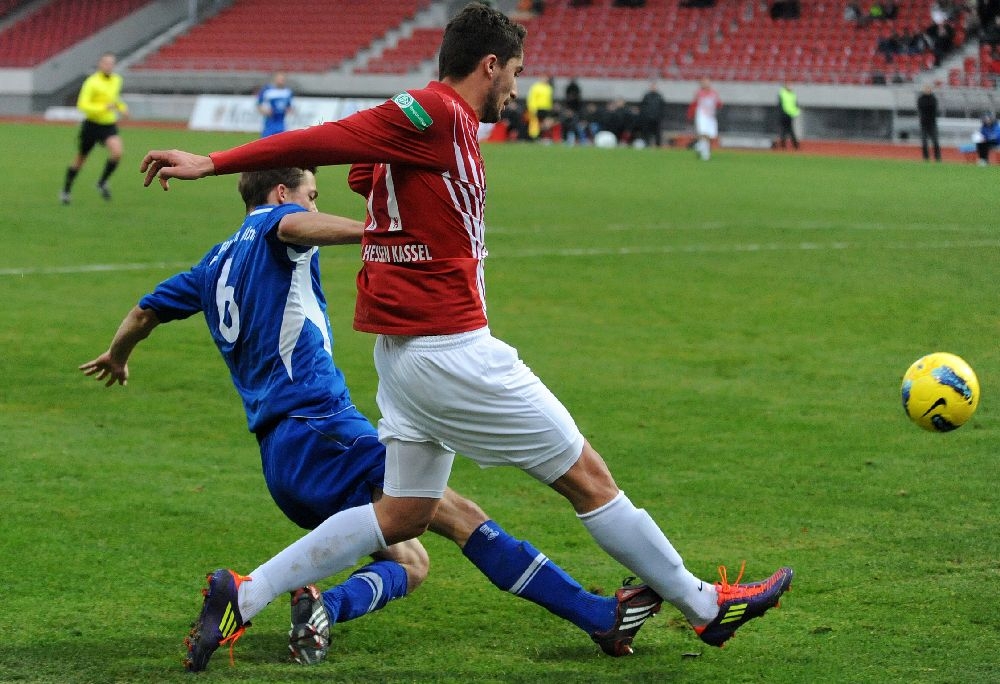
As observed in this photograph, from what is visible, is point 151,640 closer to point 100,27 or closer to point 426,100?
point 426,100

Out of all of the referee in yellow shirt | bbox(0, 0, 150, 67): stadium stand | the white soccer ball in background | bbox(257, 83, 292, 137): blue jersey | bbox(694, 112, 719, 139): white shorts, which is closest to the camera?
the referee in yellow shirt

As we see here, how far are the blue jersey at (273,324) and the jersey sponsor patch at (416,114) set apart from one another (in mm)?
782

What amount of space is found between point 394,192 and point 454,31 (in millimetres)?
528

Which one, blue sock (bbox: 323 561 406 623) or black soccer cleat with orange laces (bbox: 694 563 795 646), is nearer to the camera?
black soccer cleat with orange laces (bbox: 694 563 795 646)

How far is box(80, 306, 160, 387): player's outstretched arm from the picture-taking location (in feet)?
16.0

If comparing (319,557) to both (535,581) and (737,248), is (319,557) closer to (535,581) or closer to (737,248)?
(535,581)

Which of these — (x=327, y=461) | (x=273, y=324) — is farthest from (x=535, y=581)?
(x=273, y=324)

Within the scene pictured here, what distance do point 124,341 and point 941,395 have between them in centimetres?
346

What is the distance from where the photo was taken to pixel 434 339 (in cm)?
402

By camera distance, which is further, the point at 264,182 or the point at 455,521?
the point at 264,182

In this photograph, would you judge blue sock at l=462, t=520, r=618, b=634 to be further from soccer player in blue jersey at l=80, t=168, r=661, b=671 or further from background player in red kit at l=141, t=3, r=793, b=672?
background player in red kit at l=141, t=3, r=793, b=672

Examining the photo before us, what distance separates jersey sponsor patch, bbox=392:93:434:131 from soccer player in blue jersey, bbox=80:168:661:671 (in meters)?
0.52

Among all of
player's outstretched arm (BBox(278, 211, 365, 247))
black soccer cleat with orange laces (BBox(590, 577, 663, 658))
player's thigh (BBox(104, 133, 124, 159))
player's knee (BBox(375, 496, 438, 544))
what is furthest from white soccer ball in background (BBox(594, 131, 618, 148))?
player's knee (BBox(375, 496, 438, 544))

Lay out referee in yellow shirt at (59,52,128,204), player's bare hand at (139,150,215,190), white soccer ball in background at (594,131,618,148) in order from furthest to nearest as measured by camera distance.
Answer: white soccer ball in background at (594,131,618,148) < referee in yellow shirt at (59,52,128,204) < player's bare hand at (139,150,215,190)
